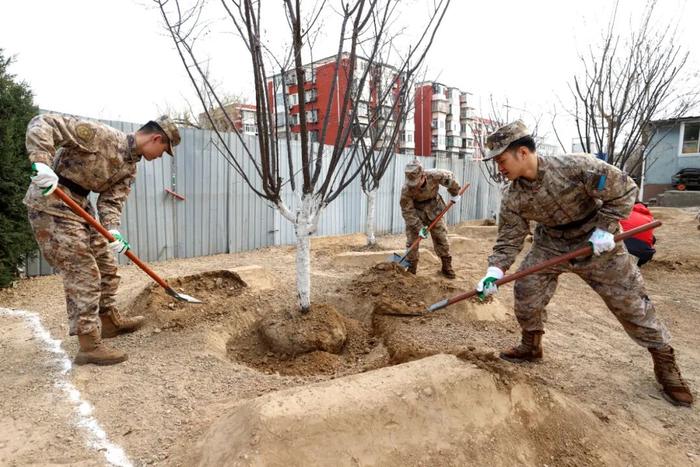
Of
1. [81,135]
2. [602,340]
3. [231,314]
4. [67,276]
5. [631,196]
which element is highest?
[81,135]

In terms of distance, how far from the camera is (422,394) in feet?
6.53

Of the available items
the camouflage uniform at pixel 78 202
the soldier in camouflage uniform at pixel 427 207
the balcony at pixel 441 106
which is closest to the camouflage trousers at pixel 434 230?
the soldier in camouflage uniform at pixel 427 207

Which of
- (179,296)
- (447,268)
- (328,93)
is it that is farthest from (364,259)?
(179,296)

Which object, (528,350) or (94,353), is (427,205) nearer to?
(528,350)

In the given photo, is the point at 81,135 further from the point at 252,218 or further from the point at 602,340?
the point at 252,218

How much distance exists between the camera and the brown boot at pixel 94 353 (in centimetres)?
292

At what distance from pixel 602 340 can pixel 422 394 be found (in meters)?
2.70

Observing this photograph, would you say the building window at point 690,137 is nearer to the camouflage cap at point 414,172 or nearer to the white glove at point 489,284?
the camouflage cap at point 414,172

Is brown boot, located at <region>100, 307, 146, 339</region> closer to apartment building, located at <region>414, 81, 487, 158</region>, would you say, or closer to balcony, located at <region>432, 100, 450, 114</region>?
apartment building, located at <region>414, 81, 487, 158</region>

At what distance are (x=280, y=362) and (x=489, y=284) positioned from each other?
1.63 metres

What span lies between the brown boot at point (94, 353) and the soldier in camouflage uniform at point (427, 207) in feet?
12.9

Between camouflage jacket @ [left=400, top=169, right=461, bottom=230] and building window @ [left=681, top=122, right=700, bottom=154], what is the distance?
21.5 meters

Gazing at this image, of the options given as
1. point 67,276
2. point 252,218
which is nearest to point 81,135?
point 67,276

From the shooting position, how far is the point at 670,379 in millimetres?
2711
